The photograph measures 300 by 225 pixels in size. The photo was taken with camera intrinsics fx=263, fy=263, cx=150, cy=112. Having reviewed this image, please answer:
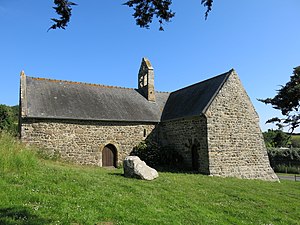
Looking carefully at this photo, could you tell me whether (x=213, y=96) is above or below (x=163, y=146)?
above

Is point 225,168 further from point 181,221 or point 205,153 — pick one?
point 181,221

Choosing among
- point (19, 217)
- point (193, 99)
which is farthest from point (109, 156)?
point (19, 217)

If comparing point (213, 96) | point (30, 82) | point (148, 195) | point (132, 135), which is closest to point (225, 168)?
point (213, 96)

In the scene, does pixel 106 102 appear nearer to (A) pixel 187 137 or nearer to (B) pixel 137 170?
(A) pixel 187 137

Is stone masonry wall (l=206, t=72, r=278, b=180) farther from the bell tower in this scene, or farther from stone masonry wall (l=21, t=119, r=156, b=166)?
the bell tower

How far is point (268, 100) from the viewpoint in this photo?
23.6 metres

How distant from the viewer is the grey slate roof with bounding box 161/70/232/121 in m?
16.2

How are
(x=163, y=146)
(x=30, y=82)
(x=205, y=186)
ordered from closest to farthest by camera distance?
(x=205, y=186), (x=30, y=82), (x=163, y=146)

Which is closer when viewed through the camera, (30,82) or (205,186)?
(205,186)

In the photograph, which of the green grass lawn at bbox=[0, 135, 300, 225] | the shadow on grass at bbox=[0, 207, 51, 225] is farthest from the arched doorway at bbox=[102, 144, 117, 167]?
the shadow on grass at bbox=[0, 207, 51, 225]

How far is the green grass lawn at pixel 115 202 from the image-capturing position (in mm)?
5195

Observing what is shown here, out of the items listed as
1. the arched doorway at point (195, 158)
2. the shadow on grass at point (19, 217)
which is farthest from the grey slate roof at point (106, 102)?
the shadow on grass at point (19, 217)

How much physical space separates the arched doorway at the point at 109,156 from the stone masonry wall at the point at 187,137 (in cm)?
354

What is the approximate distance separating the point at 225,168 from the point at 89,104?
9548 millimetres
